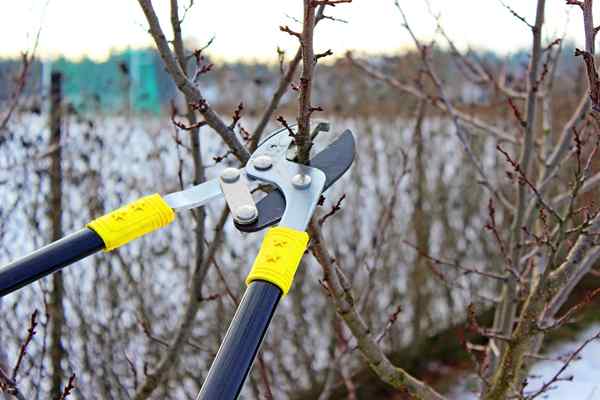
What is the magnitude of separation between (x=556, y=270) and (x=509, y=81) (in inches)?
93.7

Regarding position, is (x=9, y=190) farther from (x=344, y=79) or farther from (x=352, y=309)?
(x=344, y=79)

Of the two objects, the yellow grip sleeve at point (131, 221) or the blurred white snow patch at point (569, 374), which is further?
the blurred white snow patch at point (569, 374)

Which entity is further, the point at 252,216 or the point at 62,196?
the point at 62,196

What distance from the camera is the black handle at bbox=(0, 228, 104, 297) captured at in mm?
1205

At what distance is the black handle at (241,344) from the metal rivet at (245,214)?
0.29 m

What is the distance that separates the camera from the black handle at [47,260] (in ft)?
3.95

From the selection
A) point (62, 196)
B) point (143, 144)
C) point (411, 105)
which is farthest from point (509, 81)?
point (62, 196)

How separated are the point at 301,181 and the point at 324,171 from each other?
8 cm

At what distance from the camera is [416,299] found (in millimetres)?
4879

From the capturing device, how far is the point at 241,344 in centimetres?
99

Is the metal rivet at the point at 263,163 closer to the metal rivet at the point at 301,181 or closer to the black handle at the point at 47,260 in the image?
the metal rivet at the point at 301,181

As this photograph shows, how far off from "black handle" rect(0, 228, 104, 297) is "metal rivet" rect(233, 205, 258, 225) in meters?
0.24

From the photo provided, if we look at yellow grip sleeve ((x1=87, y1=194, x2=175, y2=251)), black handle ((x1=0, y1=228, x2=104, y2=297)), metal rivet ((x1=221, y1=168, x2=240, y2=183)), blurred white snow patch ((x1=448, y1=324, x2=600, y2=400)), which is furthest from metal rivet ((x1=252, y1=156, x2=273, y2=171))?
blurred white snow patch ((x1=448, y1=324, x2=600, y2=400))

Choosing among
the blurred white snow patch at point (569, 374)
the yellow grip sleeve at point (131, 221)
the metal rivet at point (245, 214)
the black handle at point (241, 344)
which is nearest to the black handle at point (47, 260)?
the yellow grip sleeve at point (131, 221)
